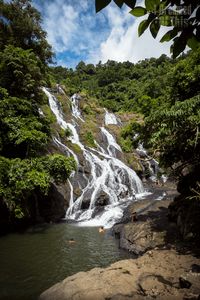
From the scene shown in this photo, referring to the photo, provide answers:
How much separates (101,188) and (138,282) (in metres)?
12.7

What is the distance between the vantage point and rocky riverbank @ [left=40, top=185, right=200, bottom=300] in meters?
6.27

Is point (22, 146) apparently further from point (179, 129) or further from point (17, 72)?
point (179, 129)

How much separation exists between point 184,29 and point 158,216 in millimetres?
13081

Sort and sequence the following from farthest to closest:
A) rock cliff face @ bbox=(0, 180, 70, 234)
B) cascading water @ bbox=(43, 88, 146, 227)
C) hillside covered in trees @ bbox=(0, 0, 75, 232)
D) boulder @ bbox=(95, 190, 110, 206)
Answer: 1. boulder @ bbox=(95, 190, 110, 206)
2. cascading water @ bbox=(43, 88, 146, 227)
3. rock cliff face @ bbox=(0, 180, 70, 234)
4. hillside covered in trees @ bbox=(0, 0, 75, 232)

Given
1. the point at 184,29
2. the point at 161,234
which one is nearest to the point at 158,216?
the point at 161,234

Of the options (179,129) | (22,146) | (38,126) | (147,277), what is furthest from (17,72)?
(147,277)

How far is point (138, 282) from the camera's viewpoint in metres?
6.85

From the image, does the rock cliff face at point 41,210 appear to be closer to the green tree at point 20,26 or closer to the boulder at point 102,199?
the boulder at point 102,199

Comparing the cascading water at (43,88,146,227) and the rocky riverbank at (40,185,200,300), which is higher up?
the cascading water at (43,88,146,227)

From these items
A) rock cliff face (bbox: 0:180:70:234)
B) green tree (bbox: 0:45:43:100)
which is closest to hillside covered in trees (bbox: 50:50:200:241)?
rock cliff face (bbox: 0:180:70:234)

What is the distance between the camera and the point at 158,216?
45.2 feet

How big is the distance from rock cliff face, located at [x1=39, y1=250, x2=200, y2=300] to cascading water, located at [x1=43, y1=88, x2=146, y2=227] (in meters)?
7.52

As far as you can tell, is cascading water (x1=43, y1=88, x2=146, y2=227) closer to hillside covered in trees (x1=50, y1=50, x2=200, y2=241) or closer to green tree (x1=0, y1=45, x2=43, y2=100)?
hillside covered in trees (x1=50, y1=50, x2=200, y2=241)

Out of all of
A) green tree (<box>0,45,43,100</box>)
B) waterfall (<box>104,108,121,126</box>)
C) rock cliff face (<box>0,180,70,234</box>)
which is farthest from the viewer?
waterfall (<box>104,108,121,126</box>)
